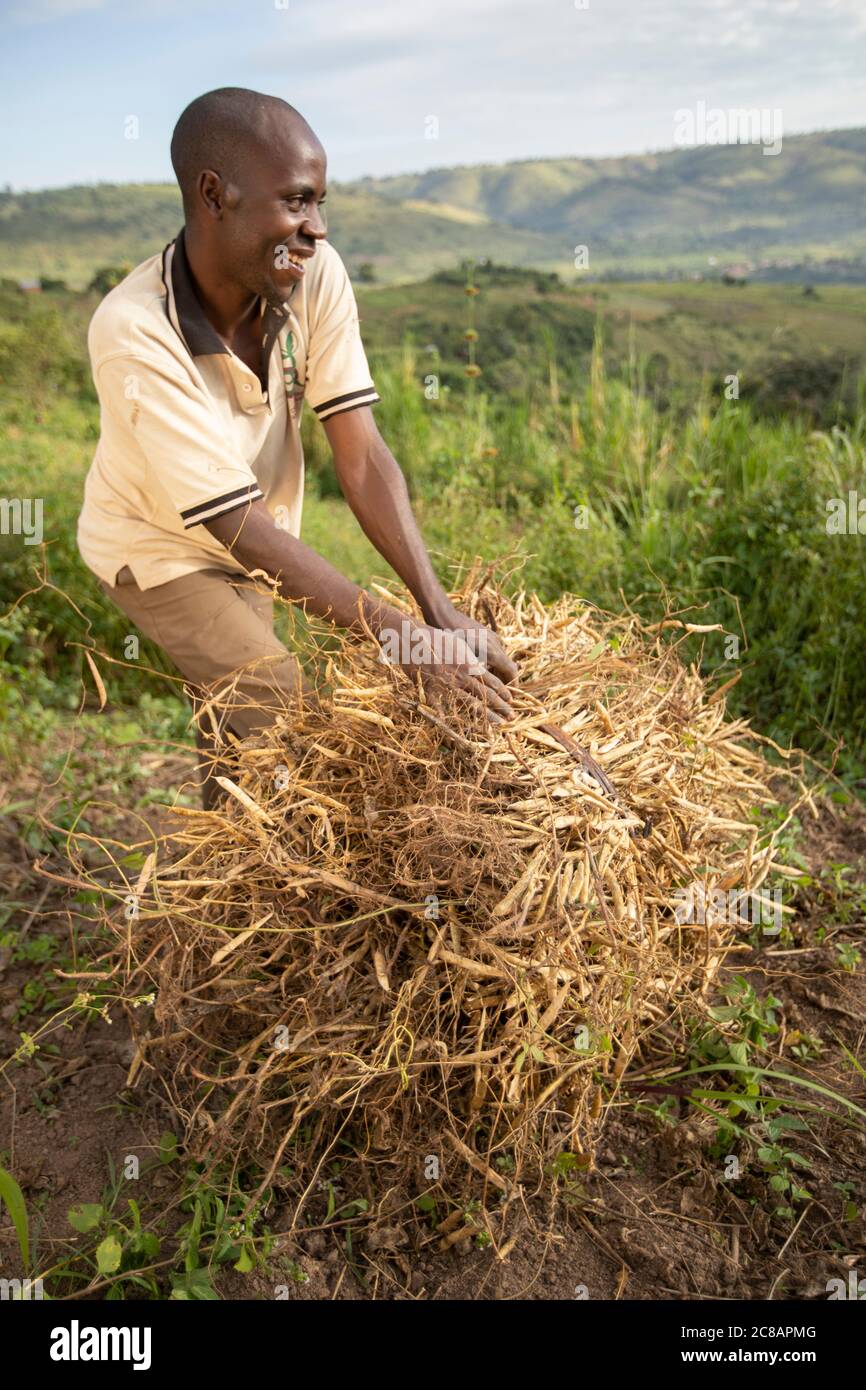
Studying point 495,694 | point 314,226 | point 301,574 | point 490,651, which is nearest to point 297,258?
point 314,226

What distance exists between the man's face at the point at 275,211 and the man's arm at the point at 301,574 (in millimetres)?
512

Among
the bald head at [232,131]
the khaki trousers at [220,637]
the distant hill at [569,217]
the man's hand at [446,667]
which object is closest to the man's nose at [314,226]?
the bald head at [232,131]

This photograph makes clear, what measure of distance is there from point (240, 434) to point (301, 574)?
582mm

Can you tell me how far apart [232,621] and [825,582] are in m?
2.27

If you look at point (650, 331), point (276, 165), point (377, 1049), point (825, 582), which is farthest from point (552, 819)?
point (650, 331)

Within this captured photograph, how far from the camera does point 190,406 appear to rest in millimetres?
2172

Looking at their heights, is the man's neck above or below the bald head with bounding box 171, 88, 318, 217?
below

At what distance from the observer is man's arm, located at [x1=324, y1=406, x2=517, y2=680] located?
2.38 metres

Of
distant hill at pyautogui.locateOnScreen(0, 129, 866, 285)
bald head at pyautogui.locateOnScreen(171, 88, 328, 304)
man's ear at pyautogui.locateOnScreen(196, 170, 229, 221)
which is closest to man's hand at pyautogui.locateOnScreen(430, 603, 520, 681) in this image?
bald head at pyautogui.locateOnScreen(171, 88, 328, 304)

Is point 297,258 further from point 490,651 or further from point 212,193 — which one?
point 490,651

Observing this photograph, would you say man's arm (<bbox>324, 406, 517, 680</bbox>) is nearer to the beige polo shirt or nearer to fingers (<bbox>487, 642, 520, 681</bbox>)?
the beige polo shirt

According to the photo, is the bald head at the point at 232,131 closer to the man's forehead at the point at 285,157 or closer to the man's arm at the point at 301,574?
the man's forehead at the point at 285,157

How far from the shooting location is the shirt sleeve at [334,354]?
2562 mm

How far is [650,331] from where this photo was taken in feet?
39.7
